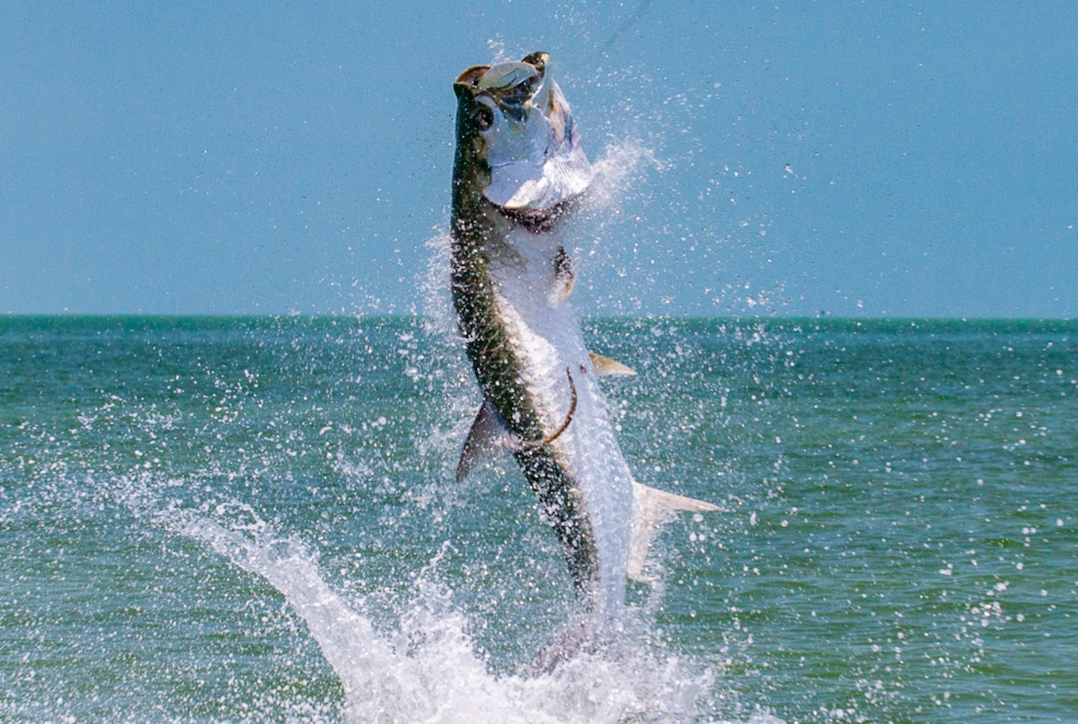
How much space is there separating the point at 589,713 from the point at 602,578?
1553 millimetres

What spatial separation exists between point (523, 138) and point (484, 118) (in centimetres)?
20

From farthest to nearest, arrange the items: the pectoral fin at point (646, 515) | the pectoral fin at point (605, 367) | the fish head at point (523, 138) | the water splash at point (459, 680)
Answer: the water splash at point (459, 680), the pectoral fin at point (646, 515), the pectoral fin at point (605, 367), the fish head at point (523, 138)

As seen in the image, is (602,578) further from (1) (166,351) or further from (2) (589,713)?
(1) (166,351)

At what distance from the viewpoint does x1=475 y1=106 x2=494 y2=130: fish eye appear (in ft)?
14.3

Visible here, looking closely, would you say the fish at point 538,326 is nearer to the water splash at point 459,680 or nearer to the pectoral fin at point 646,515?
the pectoral fin at point 646,515

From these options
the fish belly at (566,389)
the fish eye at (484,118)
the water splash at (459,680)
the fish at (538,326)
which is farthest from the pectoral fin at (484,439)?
the fish eye at (484,118)

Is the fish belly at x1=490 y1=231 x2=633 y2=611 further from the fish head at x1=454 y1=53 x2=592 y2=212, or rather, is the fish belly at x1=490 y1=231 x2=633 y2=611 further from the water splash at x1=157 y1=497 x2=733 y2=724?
the water splash at x1=157 y1=497 x2=733 y2=724

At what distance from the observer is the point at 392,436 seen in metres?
19.5

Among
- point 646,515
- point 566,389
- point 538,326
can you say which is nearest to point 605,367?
→ point 566,389

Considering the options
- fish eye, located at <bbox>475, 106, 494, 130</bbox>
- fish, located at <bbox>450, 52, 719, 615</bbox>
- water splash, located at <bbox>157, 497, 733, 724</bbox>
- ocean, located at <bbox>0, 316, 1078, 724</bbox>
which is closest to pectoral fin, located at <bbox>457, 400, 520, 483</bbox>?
fish, located at <bbox>450, 52, 719, 615</bbox>

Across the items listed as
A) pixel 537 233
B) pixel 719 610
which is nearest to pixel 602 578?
pixel 537 233

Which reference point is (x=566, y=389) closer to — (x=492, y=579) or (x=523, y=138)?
(x=523, y=138)

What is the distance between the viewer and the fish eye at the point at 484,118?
4.35 meters

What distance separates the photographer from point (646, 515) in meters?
4.89
